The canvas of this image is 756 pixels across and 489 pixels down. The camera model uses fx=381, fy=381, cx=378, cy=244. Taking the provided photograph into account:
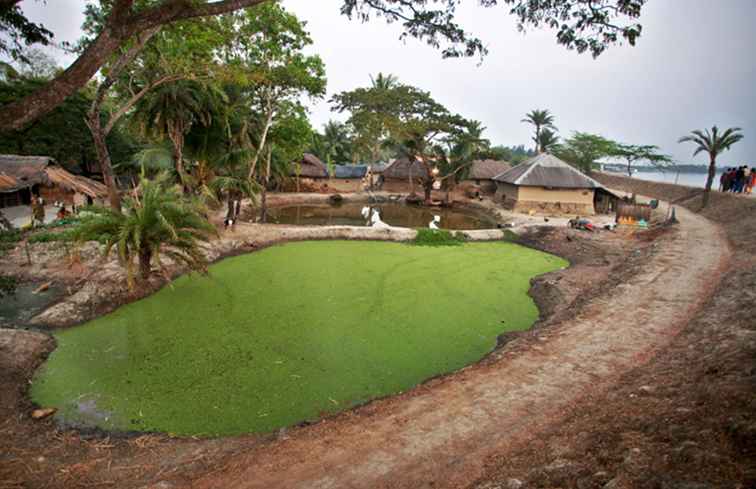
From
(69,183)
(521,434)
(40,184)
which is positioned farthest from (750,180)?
(40,184)

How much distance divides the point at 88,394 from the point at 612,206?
22.6 meters

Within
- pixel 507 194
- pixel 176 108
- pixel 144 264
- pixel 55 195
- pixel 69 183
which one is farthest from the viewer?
pixel 507 194

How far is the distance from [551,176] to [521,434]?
63.4ft

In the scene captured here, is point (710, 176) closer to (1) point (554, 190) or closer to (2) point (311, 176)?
(1) point (554, 190)

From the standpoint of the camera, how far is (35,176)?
13.4 metres

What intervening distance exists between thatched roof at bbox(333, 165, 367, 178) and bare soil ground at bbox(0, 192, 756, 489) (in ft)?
86.0

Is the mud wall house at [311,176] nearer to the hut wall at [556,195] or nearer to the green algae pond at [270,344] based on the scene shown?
the hut wall at [556,195]

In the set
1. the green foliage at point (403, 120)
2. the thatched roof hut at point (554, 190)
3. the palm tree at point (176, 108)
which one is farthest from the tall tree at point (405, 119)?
the palm tree at point (176, 108)

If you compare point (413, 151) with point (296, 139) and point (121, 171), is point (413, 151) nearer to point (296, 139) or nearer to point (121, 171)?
point (296, 139)

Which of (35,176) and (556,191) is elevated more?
(556,191)

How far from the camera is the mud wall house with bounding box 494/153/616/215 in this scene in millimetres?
19812

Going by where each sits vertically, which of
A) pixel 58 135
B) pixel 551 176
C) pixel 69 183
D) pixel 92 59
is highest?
pixel 58 135

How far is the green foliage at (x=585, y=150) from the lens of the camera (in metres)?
30.6

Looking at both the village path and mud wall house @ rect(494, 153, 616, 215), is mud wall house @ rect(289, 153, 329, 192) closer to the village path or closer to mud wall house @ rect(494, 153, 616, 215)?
mud wall house @ rect(494, 153, 616, 215)
